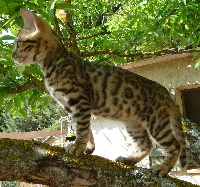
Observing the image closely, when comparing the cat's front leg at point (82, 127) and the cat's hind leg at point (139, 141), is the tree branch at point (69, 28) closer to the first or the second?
the cat's hind leg at point (139, 141)

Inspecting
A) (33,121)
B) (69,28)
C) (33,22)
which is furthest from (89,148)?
(33,121)

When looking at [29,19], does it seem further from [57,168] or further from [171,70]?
[171,70]

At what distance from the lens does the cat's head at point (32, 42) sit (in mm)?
3020

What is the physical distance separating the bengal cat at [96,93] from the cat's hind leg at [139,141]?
0.09 feet

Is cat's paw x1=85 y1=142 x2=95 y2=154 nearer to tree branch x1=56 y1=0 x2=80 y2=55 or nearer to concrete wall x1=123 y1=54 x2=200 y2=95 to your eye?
tree branch x1=56 y1=0 x2=80 y2=55

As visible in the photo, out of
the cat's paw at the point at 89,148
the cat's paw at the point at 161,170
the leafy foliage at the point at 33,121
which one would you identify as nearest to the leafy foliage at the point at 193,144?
the cat's paw at the point at 161,170

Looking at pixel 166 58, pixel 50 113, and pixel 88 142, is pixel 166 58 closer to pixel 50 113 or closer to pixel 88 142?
pixel 88 142

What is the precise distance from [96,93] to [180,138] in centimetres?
80

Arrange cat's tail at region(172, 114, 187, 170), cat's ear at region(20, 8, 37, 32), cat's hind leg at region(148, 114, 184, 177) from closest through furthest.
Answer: cat's ear at region(20, 8, 37, 32)
cat's hind leg at region(148, 114, 184, 177)
cat's tail at region(172, 114, 187, 170)

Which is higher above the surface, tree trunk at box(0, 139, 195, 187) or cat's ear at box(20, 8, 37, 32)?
cat's ear at box(20, 8, 37, 32)

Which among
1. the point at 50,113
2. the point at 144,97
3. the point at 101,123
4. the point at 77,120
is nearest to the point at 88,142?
the point at 77,120

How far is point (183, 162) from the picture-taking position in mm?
3160

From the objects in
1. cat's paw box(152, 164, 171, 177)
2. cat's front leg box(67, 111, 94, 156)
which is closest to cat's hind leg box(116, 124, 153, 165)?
cat's paw box(152, 164, 171, 177)

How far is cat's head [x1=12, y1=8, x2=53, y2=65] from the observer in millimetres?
3020
